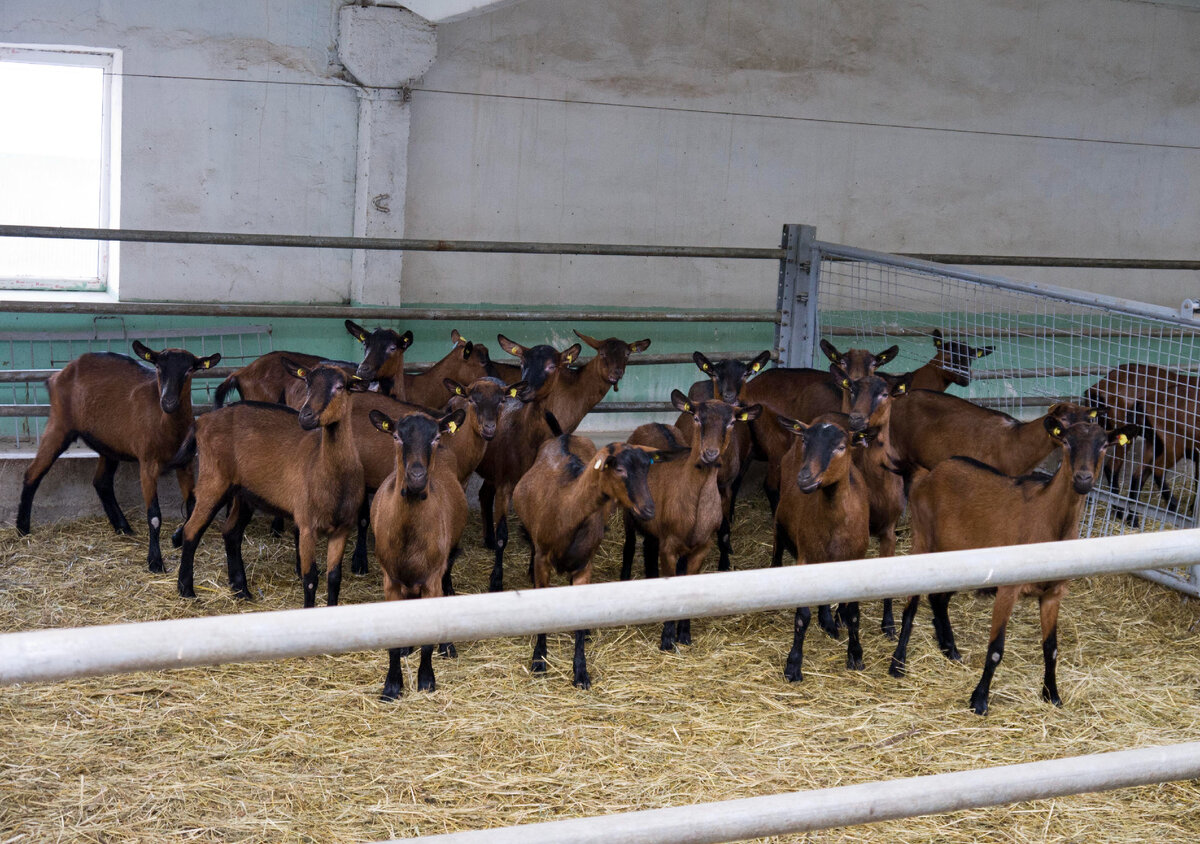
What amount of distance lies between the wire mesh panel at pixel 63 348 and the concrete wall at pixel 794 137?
152 cm

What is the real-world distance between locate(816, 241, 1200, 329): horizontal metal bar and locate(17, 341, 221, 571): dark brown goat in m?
4.11

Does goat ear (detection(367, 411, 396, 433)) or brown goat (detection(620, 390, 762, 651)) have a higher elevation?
goat ear (detection(367, 411, 396, 433))

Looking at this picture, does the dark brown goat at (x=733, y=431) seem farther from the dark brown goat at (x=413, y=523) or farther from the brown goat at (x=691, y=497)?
the dark brown goat at (x=413, y=523)

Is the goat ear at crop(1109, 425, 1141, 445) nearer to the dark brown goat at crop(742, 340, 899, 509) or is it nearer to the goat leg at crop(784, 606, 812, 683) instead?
the goat leg at crop(784, 606, 812, 683)

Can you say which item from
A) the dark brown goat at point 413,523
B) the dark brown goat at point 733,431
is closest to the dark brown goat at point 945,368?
the dark brown goat at point 733,431

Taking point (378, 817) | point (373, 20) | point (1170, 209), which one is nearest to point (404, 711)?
point (378, 817)

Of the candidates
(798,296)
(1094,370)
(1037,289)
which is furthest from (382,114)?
(1094,370)

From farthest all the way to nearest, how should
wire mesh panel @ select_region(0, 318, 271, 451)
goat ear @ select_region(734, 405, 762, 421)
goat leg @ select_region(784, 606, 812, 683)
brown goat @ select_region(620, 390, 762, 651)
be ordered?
wire mesh panel @ select_region(0, 318, 271, 451)
goat ear @ select_region(734, 405, 762, 421)
brown goat @ select_region(620, 390, 762, 651)
goat leg @ select_region(784, 606, 812, 683)

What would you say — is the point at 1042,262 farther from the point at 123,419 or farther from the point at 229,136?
the point at 123,419

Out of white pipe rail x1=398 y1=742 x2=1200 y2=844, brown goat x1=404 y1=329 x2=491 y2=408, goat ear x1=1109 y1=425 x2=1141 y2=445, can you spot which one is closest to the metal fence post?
brown goat x1=404 y1=329 x2=491 y2=408

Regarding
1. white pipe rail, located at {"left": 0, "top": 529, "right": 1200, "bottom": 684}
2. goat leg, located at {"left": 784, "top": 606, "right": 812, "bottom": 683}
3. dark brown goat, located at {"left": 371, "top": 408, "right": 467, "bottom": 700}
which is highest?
white pipe rail, located at {"left": 0, "top": 529, "right": 1200, "bottom": 684}

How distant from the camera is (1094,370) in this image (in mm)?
10625

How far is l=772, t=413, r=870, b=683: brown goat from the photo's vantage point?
5525mm

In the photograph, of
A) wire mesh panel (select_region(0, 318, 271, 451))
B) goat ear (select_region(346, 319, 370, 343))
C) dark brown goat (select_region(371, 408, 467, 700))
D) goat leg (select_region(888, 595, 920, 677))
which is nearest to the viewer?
dark brown goat (select_region(371, 408, 467, 700))
